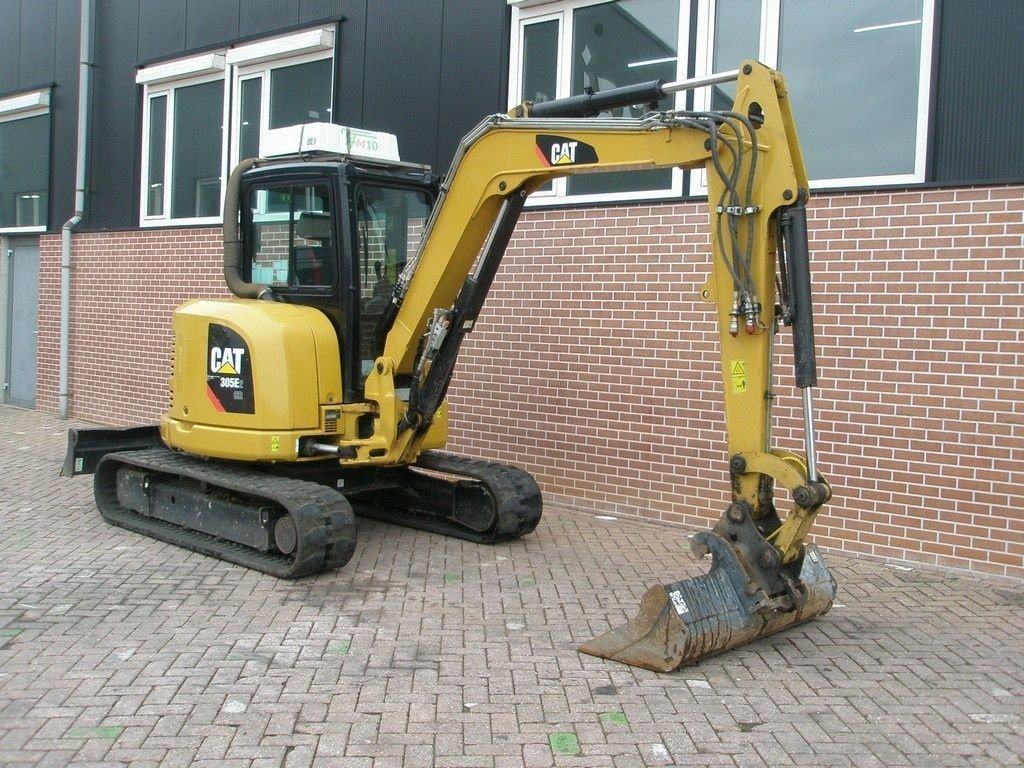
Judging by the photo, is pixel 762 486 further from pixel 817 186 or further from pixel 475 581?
pixel 817 186

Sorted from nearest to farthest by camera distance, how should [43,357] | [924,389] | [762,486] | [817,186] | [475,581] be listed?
[762,486] < [475,581] < [924,389] < [817,186] < [43,357]

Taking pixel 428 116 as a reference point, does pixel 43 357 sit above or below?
below

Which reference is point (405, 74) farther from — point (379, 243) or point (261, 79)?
point (379, 243)

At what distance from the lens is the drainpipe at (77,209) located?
1389 centimetres

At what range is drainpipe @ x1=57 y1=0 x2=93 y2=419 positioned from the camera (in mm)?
13891

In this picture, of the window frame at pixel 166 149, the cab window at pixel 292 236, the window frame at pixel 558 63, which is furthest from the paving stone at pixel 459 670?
the window frame at pixel 166 149

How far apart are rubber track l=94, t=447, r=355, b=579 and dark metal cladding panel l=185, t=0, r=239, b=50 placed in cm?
620

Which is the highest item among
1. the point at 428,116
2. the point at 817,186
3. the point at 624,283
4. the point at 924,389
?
the point at 428,116

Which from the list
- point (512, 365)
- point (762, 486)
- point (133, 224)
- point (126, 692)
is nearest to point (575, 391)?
point (512, 365)

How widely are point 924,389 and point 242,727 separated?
203 inches

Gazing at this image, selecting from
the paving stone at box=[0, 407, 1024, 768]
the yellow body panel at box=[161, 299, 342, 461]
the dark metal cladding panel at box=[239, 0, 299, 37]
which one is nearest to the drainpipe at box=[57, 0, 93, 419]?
the dark metal cladding panel at box=[239, 0, 299, 37]

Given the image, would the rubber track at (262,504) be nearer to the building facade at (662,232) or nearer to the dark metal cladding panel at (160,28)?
the building facade at (662,232)

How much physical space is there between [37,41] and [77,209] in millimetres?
2828

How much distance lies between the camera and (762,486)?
17.6 ft
